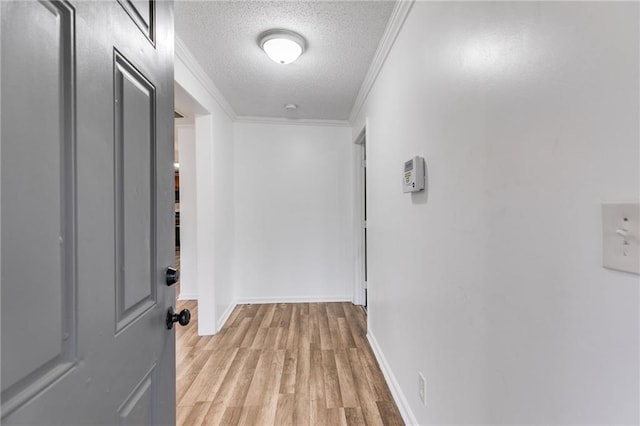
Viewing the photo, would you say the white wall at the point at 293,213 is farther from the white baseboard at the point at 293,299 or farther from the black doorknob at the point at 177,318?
the black doorknob at the point at 177,318

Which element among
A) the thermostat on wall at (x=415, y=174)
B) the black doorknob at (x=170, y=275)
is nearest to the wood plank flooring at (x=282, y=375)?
the black doorknob at (x=170, y=275)

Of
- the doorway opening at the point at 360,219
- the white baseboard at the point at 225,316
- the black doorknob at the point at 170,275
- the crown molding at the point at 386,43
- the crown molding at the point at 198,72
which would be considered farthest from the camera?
the doorway opening at the point at 360,219

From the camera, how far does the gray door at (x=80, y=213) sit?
42 centimetres

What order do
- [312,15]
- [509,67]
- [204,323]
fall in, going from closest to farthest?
[509,67] → [312,15] → [204,323]

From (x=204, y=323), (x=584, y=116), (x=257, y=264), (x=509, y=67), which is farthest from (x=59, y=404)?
(x=257, y=264)

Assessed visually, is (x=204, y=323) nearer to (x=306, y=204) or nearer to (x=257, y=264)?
(x=257, y=264)

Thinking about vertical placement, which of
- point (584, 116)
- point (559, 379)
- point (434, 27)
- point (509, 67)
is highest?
point (434, 27)

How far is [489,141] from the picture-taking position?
87 centimetres

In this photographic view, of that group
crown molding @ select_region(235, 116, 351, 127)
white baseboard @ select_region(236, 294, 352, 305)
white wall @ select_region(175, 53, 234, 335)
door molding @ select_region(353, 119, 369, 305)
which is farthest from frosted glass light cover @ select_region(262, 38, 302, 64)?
white baseboard @ select_region(236, 294, 352, 305)

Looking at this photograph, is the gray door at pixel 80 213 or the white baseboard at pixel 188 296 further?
the white baseboard at pixel 188 296

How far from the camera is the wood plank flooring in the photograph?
1658 mm

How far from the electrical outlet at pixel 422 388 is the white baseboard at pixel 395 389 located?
177 mm

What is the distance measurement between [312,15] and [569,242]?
175 cm

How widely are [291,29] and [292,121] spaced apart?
1.75 m
